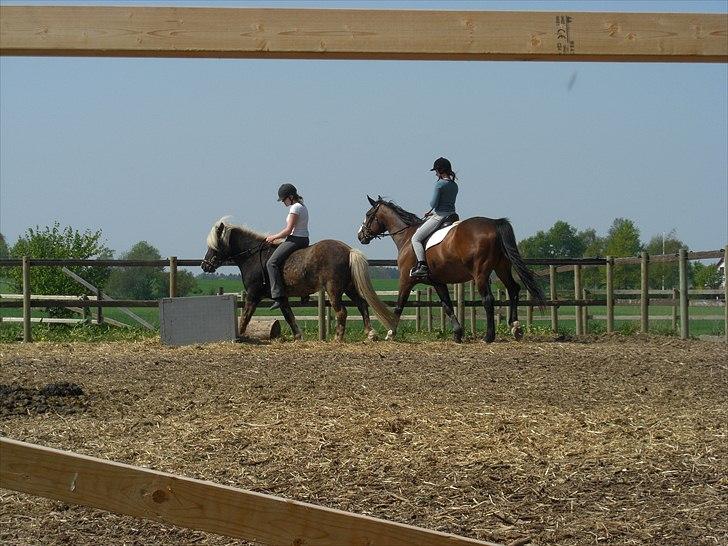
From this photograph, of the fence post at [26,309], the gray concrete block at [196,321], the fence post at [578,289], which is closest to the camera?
the gray concrete block at [196,321]

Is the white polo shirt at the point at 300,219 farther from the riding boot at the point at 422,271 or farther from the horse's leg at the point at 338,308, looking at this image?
the riding boot at the point at 422,271

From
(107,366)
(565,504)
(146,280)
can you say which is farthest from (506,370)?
(146,280)

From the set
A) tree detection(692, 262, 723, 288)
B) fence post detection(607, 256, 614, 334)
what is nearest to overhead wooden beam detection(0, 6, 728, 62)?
fence post detection(607, 256, 614, 334)

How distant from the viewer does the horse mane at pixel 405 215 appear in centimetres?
1591

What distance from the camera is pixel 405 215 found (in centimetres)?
1608

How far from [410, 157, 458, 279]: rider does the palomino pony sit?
99 centimetres

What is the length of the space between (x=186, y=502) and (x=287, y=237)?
12.3 metres

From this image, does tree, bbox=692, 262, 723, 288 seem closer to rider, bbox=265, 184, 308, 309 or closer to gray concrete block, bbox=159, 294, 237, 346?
rider, bbox=265, 184, 308, 309

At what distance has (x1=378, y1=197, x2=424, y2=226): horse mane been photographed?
15914 millimetres

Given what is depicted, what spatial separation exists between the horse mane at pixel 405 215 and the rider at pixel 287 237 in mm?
1849

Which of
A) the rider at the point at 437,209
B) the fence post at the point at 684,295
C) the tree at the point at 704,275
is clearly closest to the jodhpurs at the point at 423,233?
the rider at the point at 437,209

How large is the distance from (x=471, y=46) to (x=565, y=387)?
5772mm

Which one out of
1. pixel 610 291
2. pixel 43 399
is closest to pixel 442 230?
pixel 610 291

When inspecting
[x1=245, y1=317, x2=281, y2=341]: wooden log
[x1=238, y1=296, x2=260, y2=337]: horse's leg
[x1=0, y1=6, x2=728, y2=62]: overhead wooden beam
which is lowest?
[x1=245, y1=317, x2=281, y2=341]: wooden log
